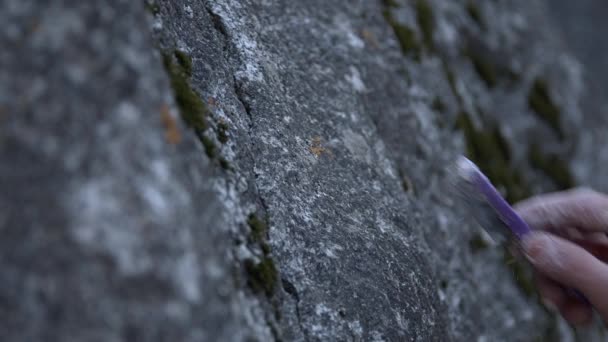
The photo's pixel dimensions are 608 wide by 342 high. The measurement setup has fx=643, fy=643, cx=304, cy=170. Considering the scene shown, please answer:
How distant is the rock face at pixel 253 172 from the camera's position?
121 centimetres

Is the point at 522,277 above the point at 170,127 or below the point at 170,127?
below

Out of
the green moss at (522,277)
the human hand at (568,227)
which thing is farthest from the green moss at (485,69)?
the human hand at (568,227)

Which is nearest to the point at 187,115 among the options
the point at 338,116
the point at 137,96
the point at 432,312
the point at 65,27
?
the point at 137,96

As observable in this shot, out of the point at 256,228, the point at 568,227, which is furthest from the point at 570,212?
the point at 256,228

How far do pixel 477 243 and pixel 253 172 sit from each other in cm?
165

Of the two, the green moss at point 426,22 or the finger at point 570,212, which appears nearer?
the finger at point 570,212

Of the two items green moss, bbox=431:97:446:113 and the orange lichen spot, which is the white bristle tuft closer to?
the orange lichen spot

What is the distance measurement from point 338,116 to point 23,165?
1.52m

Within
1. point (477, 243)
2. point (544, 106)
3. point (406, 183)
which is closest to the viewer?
point (406, 183)

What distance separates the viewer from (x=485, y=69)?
14.1 feet

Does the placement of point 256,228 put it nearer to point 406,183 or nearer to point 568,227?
point 406,183

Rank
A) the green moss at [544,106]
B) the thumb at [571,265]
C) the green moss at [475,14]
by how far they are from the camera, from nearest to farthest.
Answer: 1. the thumb at [571,265]
2. the green moss at [475,14]
3. the green moss at [544,106]

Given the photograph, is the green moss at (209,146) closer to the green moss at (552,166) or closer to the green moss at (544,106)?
the green moss at (552,166)

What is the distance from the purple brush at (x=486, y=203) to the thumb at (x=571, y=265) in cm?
6
